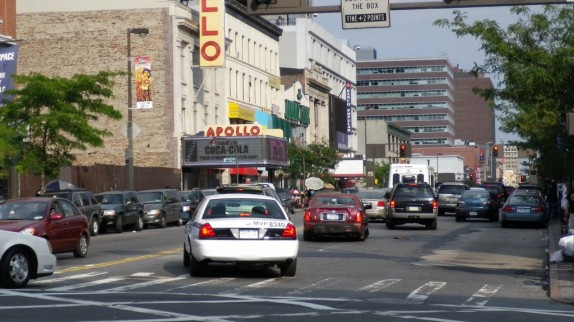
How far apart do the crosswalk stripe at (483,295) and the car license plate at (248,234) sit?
4078 millimetres

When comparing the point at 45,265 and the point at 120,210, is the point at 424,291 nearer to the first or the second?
the point at 45,265

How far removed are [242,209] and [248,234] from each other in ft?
3.62

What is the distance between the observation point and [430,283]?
64.0 ft

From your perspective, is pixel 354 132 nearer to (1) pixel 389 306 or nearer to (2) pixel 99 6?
(2) pixel 99 6

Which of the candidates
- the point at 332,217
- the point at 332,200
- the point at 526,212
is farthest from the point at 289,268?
the point at 526,212

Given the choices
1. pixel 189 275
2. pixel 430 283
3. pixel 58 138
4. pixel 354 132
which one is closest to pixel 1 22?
pixel 58 138

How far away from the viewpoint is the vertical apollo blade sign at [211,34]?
68.2 metres

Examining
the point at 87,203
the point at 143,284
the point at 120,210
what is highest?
the point at 87,203

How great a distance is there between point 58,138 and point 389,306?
86.7ft

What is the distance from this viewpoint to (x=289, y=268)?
20.2 m

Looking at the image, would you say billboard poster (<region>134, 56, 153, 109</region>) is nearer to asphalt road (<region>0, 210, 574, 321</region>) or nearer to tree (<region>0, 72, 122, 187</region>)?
tree (<region>0, 72, 122, 187</region>)

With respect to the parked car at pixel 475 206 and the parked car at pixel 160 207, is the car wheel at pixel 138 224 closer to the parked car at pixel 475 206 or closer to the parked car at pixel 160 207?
the parked car at pixel 160 207

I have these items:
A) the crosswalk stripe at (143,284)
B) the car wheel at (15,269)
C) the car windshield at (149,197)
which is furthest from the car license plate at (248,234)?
the car windshield at (149,197)

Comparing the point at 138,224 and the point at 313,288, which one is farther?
the point at 138,224
